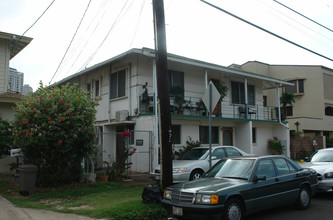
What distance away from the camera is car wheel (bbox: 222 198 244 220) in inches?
232

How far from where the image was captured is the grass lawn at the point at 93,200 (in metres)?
6.85

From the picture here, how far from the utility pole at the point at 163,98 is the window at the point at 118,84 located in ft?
27.7

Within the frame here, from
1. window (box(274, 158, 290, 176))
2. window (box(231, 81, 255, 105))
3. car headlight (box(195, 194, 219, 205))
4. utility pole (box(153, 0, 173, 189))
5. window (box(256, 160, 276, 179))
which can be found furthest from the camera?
window (box(231, 81, 255, 105))

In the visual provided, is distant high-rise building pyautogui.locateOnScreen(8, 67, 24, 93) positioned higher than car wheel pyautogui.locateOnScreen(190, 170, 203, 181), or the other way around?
distant high-rise building pyautogui.locateOnScreen(8, 67, 24, 93)

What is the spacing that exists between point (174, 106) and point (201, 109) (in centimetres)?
215

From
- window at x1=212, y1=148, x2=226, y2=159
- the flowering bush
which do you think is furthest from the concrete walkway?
window at x1=212, y1=148, x2=226, y2=159

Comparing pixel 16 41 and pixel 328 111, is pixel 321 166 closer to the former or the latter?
pixel 16 41

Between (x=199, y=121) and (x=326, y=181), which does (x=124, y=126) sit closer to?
(x=199, y=121)

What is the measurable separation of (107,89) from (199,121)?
5.55 meters

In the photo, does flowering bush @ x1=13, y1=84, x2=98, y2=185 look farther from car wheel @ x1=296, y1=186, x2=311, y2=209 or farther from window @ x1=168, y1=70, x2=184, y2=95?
car wheel @ x1=296, y1=186, x2=311, y2=209

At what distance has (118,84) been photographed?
16.9 metres

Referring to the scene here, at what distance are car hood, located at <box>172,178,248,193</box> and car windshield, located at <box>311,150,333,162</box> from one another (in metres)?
5.22

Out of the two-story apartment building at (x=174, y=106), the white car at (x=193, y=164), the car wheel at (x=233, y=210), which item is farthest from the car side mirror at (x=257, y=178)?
the two-story apartment building at (x=174, y=106)

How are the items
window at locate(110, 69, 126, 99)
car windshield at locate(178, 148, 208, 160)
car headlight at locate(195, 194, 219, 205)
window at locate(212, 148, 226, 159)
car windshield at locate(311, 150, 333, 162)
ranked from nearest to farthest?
car headlight at locate(195, 194, 219, 205) < car windshield at locate(311, 150, 333, 162) < car windshield at locate(178, 148, 208, 160) < window at locate(212, 148, 226, 159) < window at locate(110, 69, 126, 99)
